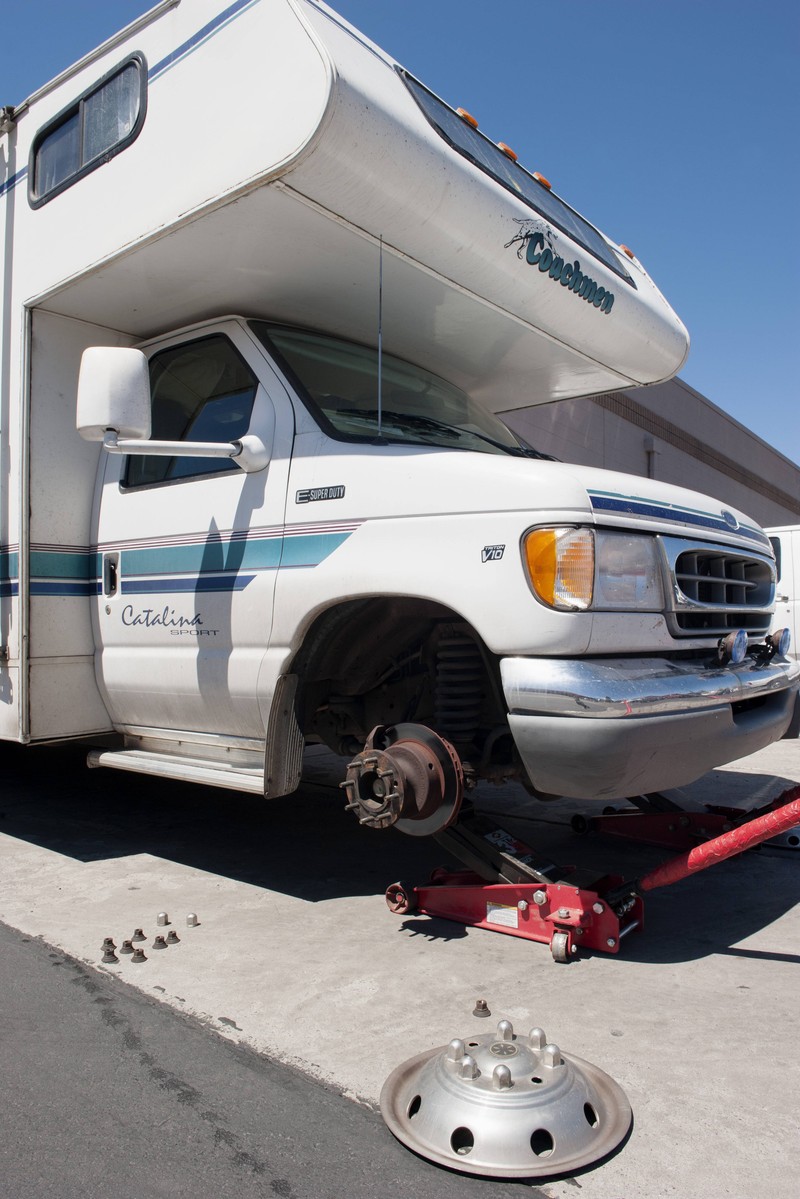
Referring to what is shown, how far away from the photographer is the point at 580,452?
45.7 ft

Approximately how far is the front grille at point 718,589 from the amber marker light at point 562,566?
1.44 feet

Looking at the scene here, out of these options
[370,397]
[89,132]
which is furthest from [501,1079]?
[89,132]

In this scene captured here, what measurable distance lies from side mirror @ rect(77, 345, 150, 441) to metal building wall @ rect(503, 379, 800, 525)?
597 centimetres

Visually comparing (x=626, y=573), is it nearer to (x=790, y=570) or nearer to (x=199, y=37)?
(x=199, y=37)

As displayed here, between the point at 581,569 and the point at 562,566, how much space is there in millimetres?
61

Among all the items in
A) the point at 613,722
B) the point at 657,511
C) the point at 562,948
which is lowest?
the point at 562,948

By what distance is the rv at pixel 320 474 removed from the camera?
3160mm

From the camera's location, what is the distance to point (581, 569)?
3029 mm

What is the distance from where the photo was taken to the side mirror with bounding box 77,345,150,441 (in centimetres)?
371

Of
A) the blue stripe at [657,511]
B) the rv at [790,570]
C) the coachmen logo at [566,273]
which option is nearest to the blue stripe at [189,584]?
the blue stripe at [657,511]

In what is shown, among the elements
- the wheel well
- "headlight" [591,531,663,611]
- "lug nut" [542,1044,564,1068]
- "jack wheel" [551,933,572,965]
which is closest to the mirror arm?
the wheel well

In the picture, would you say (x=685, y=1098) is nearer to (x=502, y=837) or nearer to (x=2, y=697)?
(x=502, y=837)

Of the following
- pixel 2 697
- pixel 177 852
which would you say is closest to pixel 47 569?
pixel 2 697

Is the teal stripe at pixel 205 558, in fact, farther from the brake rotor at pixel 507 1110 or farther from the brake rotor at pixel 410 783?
the brake rotor at pixel 507 1110
